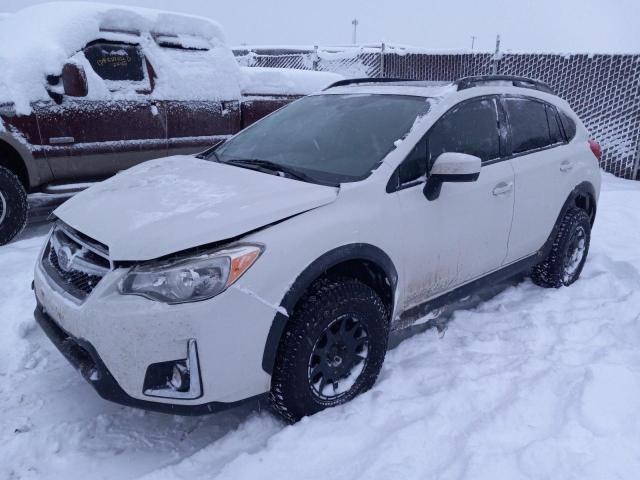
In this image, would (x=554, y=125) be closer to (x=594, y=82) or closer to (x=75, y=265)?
(x=75, y=265)

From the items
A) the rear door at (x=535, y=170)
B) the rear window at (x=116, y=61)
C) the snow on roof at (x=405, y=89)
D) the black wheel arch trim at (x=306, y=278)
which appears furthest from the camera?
the rear window at (x=116, y=61)

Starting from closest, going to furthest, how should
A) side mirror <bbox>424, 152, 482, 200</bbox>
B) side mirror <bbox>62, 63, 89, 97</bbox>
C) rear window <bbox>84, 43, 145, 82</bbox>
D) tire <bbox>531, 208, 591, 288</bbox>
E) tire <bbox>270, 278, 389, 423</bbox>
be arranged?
tire <bbox>270, 278, 389, 423</bbox>, side mirror <bbox>424, 152, 482, 200</bbox>, tire <bbox>531, 208, 591, 288</bbox>, side mirror <bbox>62, 63, 89, 97</bbox>, rear window <bbox>84, 43, 145, 82</bbox>

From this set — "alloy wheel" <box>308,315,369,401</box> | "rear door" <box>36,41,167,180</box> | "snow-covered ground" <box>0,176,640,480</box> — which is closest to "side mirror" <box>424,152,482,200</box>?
"alloy wheel" <box>308,315,369,401</box>

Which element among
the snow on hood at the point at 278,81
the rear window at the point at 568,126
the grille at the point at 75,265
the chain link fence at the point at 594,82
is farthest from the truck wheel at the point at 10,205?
the chain link fence at the point at 594,82

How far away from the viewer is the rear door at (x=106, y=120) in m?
5.04

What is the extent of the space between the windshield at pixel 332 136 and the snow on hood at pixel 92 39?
7.71 feet

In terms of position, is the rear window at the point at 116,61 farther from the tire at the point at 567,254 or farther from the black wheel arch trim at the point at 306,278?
the tire at the point at 567,254

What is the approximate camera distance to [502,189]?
3.45 m

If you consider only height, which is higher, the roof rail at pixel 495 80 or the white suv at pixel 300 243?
the roof rail at pixel 495 80

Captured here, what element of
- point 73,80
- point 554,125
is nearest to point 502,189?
point 554,125

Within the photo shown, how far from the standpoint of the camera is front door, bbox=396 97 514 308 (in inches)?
116

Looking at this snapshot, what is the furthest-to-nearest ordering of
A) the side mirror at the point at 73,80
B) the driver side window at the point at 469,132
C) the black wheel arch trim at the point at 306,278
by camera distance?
the side mirror at the point at 73,80, the driver side window at the point at 469,132, the black wheel arch trim at the point at 306,278

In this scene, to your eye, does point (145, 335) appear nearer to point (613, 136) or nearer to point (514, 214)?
point (514, 214)

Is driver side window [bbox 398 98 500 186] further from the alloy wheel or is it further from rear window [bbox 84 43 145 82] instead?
rear window [bbox 84 43 145 82]
